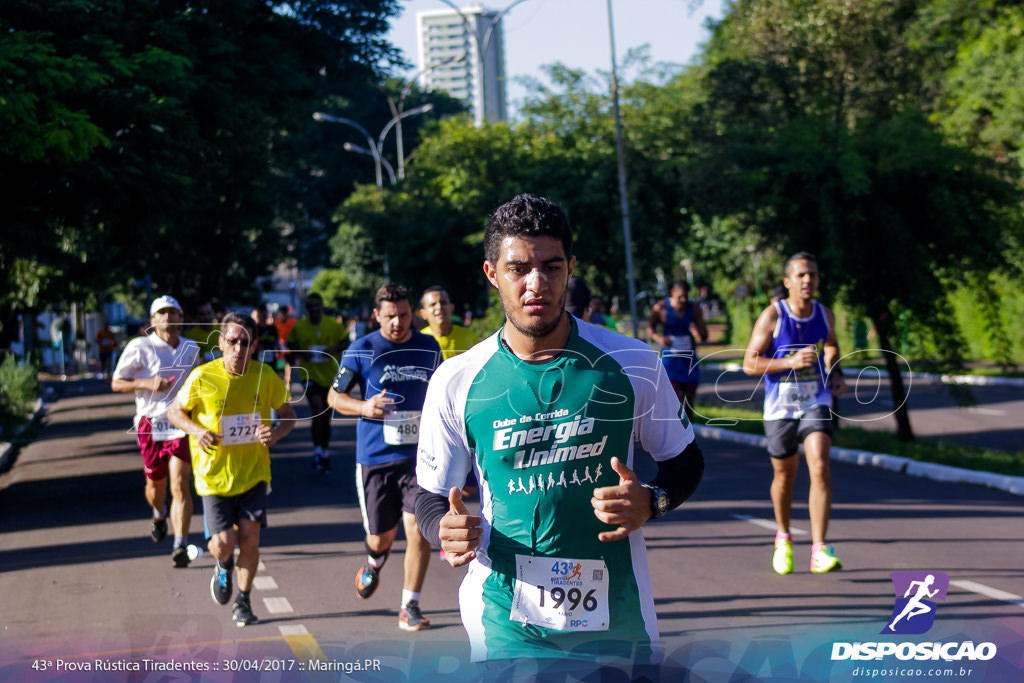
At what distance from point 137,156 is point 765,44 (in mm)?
11785

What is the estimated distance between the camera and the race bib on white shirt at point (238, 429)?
23.3 ft

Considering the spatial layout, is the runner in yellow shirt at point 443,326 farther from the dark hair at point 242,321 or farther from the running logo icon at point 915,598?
the running logo icon at point 915,598

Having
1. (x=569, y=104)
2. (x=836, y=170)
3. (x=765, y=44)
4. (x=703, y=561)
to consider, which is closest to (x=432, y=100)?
(x=569, y=104)

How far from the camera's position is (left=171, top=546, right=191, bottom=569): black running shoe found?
28.7 feet

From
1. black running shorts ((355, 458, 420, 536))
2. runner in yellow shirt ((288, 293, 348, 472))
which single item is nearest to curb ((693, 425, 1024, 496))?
runner in yellow shirt ((288, 293, 348, 472))

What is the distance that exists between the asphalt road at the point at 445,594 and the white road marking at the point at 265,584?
0.05 feet

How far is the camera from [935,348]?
559 inches

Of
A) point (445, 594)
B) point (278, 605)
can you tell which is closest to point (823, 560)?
point (445, 594)

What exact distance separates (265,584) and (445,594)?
1.42m

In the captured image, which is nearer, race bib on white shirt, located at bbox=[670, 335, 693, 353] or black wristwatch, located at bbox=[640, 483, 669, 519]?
black wristwatch, located at bbox=[640, 483, 669, 519]

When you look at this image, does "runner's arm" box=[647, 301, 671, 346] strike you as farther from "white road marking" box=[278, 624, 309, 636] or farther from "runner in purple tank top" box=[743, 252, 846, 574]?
"white road marking" box=[278, 624, 309, 636]

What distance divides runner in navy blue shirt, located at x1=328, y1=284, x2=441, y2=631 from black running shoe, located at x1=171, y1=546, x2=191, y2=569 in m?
2.22

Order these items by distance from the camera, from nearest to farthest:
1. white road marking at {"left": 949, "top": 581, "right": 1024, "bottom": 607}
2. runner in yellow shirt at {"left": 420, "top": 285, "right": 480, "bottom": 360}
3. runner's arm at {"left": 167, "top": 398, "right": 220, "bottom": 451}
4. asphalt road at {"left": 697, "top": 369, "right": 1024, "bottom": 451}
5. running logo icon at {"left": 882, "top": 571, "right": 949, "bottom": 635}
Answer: running logo icon at {"left": 882, "top": 571, "right": 949, "bottom": 635} → white road marking at {"left": 949, "top": 581, "right": 1024, "bottom": 607} → runner's arm at {"left": 167, "top": 398, "right": 220, "bottom": 451} → runner in yellow shirt at {"left": 420, "top": 285, "right": 480, "bottom": 360} → asphalt road at {"left": 697, "top": 369, "right": 1024, "bottom": 451}

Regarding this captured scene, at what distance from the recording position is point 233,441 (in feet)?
23.3
